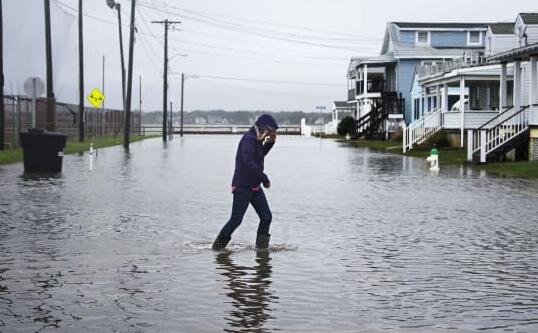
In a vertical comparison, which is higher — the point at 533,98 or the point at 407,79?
the point at 407,79

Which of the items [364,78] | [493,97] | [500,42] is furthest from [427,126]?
[364,78]

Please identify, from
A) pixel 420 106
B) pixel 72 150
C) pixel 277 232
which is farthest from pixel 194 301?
pixel 420 106

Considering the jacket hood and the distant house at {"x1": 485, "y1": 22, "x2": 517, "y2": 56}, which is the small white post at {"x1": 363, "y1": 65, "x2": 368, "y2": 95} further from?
the jacket hood

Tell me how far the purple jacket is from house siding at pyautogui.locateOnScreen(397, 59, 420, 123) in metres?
68.0

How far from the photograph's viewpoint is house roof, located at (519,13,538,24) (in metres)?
47.0

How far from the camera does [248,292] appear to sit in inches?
358

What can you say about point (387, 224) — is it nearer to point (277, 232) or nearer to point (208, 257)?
point (277, 232)

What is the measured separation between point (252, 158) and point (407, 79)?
69317 mm

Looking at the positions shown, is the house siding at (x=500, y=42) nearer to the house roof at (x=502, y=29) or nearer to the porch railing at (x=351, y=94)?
the house roof at (x=502, y=29)

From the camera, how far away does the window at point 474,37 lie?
82.6 m

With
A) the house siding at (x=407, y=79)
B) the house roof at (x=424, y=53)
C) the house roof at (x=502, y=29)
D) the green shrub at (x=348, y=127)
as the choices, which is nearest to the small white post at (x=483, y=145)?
the house roof at (x=502, y=29)

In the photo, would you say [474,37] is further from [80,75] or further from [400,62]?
[80,75]

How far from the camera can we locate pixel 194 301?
28.3 feet

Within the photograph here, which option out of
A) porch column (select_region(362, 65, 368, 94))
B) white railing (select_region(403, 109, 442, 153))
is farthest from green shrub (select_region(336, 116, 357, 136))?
white railing (select_region(403, 109, 442, 153))
